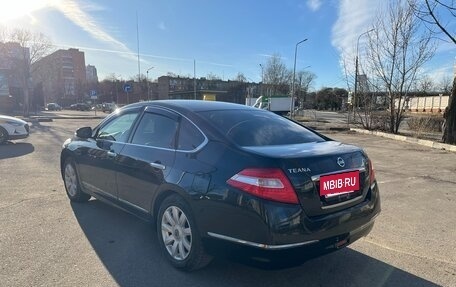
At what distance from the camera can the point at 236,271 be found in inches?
142

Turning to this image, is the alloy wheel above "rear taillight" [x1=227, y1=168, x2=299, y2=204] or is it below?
below

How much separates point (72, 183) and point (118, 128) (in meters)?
1.65

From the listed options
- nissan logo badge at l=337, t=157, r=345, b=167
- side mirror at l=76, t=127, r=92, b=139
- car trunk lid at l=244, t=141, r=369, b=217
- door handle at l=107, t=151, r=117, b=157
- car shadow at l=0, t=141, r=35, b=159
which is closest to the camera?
car trunk lid at l=244, t=141, r=369, b=217

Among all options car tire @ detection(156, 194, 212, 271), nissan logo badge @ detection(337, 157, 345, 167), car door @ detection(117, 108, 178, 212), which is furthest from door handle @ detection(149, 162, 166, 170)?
nissan logo badge @ detection(337, 157, 345, 167)

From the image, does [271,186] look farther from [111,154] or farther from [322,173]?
[111,154]

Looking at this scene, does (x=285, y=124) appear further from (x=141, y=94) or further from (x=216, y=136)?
(x=141, y=94)

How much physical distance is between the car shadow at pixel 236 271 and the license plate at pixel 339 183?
2.62 ft

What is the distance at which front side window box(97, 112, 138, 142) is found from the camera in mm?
4676

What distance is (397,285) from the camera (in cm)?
340

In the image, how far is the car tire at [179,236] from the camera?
343 cm

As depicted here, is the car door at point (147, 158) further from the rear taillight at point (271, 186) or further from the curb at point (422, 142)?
the curb at point (422, 142)

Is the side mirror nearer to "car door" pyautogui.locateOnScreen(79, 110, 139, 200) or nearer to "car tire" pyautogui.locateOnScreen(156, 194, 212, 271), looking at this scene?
"car door" pyautogui.locateOnScreen(79, 110, 139, 200)

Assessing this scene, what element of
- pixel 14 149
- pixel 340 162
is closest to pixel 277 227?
pixel 340 162

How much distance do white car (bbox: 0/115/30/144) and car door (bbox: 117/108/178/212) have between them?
1141 cm
